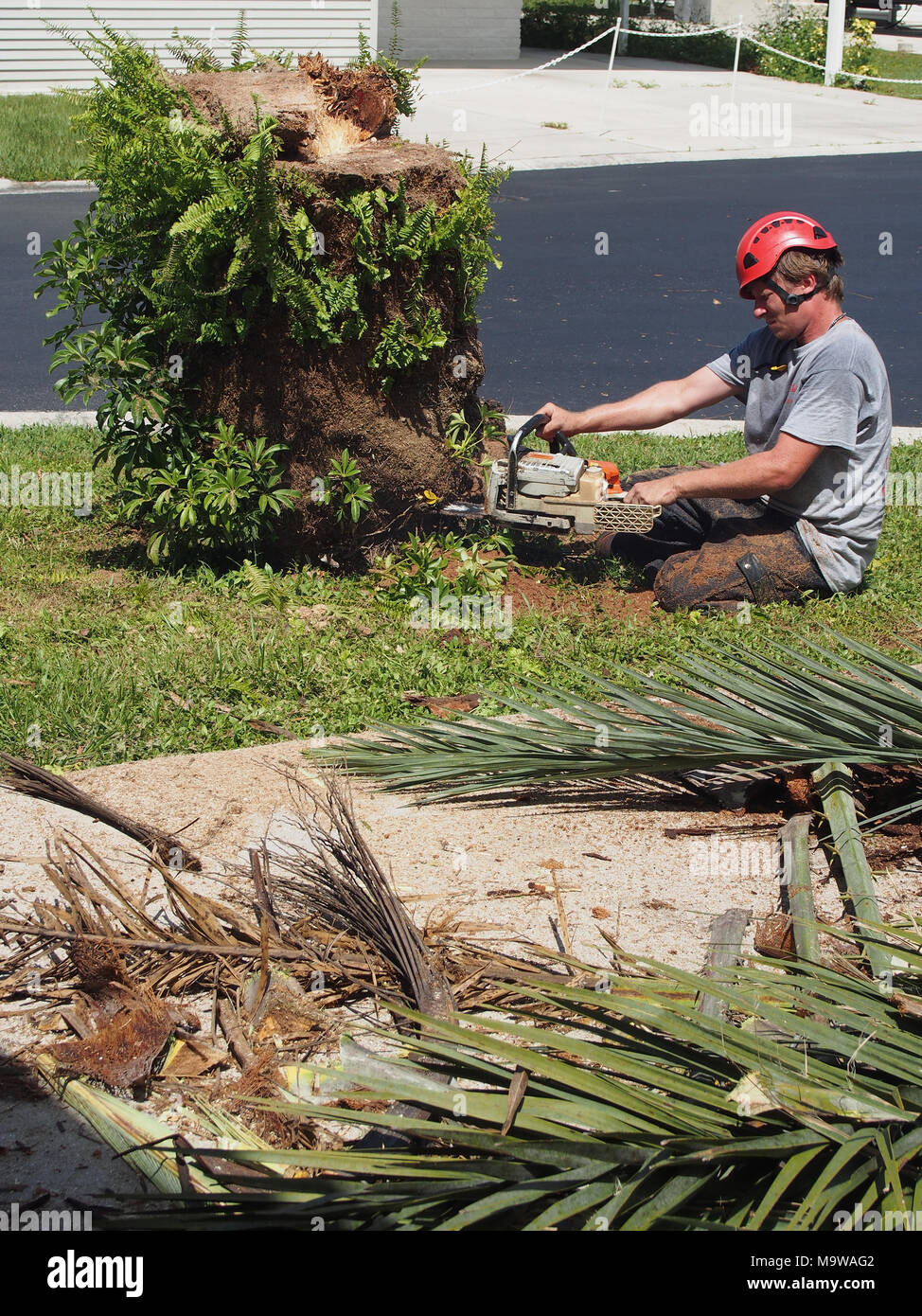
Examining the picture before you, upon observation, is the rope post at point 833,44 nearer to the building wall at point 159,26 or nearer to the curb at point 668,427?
the building wall at point 159,26

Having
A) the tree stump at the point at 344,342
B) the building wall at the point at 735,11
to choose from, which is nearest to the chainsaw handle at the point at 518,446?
the tree stump at the point at 344,342

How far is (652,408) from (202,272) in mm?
2035

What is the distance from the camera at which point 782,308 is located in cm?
482

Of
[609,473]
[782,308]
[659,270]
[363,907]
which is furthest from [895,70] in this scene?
[363,907]

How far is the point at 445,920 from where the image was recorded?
2705 millimetres

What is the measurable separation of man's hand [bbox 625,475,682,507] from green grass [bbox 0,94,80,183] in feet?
36.8

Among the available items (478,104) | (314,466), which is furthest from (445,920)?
(478,104)

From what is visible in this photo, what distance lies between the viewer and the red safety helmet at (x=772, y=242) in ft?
15.3

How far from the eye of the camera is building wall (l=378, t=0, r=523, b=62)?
79.3 feet

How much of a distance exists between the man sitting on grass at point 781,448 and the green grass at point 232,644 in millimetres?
196

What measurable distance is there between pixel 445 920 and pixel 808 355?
3.12m

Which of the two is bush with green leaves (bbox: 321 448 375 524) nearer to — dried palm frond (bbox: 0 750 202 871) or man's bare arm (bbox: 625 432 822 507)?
man's bare arm (bbox: 625 432 822 507)

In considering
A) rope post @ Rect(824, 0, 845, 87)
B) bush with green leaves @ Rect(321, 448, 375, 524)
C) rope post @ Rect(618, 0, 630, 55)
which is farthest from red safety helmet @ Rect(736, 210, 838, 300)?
rope post @ Rect(618, 0, 630, 55)
